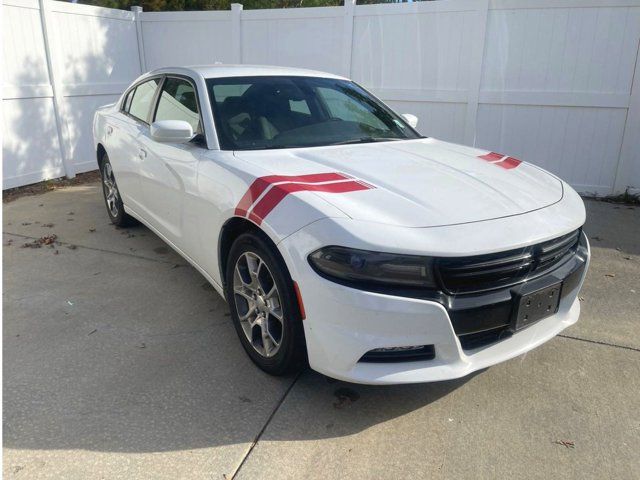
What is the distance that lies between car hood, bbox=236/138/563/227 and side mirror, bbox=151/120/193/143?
1.38 ft

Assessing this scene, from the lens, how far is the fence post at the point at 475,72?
6799mm

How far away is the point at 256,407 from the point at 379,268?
3.36 feet

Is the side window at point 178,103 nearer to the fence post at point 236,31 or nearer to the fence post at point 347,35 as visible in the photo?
the fence post at point 347,35

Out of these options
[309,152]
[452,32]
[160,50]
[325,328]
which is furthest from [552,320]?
[160,50]

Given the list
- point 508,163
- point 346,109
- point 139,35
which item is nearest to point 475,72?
point 346,109

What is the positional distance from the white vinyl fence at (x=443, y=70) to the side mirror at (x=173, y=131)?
4.82m

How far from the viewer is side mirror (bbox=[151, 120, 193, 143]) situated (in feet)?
10.3

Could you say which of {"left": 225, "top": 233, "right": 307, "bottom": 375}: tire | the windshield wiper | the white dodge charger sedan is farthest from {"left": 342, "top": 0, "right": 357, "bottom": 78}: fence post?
{"left": 225, "top": 233, "right": 307, "bottom": 375}: tire

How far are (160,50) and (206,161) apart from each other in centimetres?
692

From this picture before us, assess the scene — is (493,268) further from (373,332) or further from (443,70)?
(443,70)

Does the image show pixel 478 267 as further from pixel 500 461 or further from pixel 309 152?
pixel 309 152

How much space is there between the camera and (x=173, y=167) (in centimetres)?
350

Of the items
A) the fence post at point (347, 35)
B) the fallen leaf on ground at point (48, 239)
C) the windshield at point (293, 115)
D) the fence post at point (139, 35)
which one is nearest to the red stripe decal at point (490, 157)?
the windshield at point (293, 115)

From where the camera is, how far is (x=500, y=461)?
2250mm
